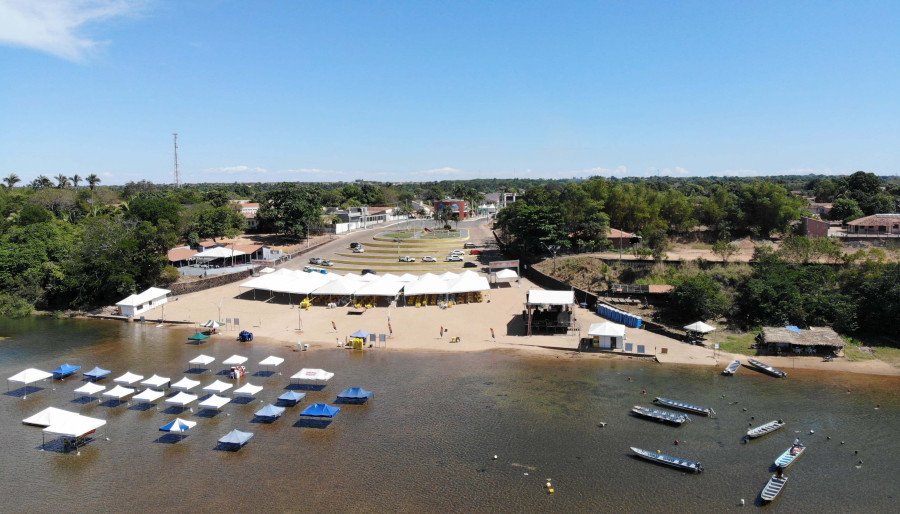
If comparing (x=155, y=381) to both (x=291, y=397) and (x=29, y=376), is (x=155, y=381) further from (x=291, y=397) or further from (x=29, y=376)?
(x=291, y=397)

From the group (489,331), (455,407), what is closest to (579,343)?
(489,331)

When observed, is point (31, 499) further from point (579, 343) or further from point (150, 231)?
point (150, 231)

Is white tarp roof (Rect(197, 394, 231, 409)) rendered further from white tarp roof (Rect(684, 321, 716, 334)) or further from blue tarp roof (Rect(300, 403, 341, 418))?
white tarp roof (Rect(684, 321, 716, 334))

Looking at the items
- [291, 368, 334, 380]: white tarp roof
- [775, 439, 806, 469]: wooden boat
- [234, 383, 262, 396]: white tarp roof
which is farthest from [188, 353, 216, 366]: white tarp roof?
[775, 439, 806, 469]: wooden boat

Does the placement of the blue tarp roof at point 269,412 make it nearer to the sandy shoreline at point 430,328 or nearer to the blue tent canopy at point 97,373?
the sandy shoreline at point 430,328

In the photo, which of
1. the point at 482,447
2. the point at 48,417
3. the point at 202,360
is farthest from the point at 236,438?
the point at 202,360

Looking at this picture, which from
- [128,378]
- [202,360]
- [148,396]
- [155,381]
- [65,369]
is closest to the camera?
[148,396]
